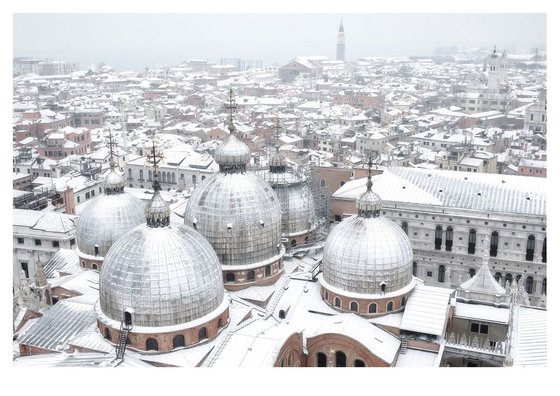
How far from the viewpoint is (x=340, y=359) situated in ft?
51.2

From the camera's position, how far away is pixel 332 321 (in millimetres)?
16297

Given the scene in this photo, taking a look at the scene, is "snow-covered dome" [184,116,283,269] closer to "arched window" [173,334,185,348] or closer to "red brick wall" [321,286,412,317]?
"red brick wall" [321,286,412,317]

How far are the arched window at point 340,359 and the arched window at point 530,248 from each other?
9.88 meters

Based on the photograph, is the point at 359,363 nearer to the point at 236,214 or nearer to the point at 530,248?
the point at 236,214

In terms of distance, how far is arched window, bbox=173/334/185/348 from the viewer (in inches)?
570

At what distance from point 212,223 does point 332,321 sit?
4.44 m

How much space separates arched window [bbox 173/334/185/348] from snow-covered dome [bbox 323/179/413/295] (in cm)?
478

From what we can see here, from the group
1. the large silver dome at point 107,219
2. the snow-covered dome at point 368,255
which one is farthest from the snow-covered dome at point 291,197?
the large silver dome at point 107,219

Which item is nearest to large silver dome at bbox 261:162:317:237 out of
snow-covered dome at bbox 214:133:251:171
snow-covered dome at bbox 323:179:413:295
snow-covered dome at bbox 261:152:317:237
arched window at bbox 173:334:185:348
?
snow-covered dome at bbox 261:152:317:237

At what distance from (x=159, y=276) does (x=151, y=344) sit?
1664 mm

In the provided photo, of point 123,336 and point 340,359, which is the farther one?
point 340,359

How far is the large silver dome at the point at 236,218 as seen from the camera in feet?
57.0

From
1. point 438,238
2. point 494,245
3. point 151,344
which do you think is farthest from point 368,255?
point 494,245

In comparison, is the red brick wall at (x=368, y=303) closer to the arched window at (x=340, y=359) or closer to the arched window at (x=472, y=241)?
the arched window at (x=340, y=359)
